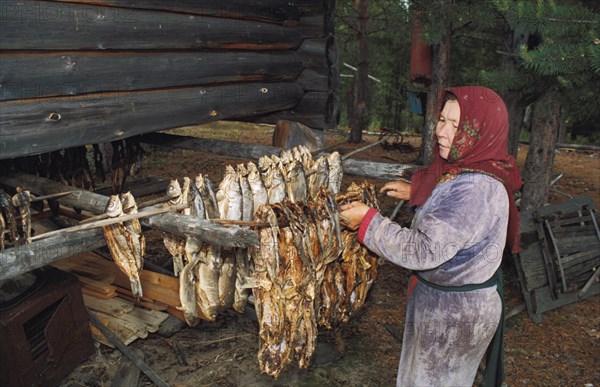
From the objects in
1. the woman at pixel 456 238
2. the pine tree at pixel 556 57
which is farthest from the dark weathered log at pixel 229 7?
the woman at pixel 456 238

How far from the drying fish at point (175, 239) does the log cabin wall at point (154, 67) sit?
41.6 inches

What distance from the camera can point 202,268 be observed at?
2.87 m

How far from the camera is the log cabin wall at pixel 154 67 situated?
2.90 m

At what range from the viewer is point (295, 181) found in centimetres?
312

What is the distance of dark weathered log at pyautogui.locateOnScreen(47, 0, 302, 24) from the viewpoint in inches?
139

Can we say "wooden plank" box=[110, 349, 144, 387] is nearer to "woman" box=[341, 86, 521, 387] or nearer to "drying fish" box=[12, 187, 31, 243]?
"drying fish" box=[12, 187, 31, 243]

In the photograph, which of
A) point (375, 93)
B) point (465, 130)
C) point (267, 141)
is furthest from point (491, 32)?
point (375, 93)

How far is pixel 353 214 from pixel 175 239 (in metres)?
1.12

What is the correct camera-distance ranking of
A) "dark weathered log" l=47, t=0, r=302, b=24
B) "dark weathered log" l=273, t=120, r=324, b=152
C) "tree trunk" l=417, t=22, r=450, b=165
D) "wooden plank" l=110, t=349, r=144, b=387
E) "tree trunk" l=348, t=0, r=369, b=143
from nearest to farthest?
"dark weathered log" l=47, t=0, r=302, b=24, "wooden plank" l=110, t=349, r=144, b=387, "dark weathered log" l=273, t=120, r=324, b=152, "tree trunk" l=417, t=22, r=450, b=165, "tree trunk" l=348, t=0, r=369, b=143

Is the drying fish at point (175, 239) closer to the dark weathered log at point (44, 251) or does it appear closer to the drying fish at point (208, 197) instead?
the drying fish at point (208, 197)

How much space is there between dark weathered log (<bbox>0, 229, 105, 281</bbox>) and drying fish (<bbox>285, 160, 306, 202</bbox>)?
1.22 meters

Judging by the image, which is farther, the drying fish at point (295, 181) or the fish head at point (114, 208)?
the drying fish at point (295, 181)

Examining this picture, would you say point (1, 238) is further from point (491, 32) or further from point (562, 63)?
point (491, 32)

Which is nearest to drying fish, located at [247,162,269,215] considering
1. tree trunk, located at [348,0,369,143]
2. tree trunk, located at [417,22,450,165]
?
tree trunk, located at [417,22,450,165]
